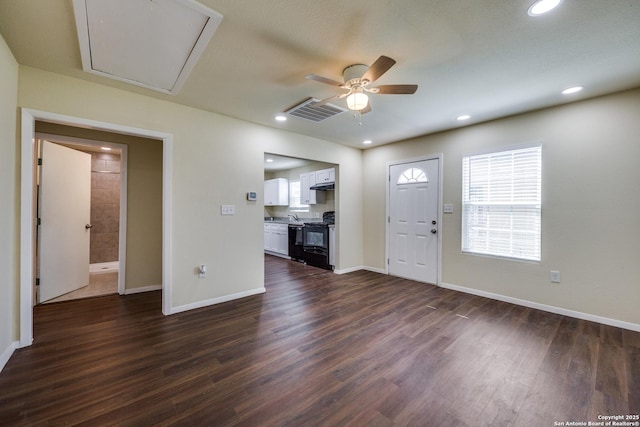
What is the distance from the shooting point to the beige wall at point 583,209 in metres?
2.73

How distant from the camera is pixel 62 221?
367 centimetres

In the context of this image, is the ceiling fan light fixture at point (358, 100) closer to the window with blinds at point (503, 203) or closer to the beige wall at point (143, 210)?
the window with blinds at point (503, 203)

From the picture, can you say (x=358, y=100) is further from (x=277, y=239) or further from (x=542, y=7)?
(x=277, y=239)

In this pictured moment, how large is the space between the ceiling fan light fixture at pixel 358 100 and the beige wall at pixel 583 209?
2.50 m

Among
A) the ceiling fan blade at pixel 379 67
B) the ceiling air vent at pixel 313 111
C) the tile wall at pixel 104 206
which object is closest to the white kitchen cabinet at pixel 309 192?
the ceiling air vent at pixel 313 111

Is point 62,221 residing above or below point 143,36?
below

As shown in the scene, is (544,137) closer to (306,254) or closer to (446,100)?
(446,100)

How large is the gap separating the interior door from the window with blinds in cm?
588

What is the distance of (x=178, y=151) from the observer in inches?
Result: 124

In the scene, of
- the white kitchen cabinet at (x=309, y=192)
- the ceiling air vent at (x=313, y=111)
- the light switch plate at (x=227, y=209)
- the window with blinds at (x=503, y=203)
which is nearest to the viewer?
the ceiling air vent at (x=313, y=111)

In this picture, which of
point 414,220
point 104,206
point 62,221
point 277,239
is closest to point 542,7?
point 414,220

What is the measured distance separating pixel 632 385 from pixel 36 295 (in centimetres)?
612

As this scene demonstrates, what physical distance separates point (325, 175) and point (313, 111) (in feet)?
8.88

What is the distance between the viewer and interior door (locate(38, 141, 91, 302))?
3.40m
